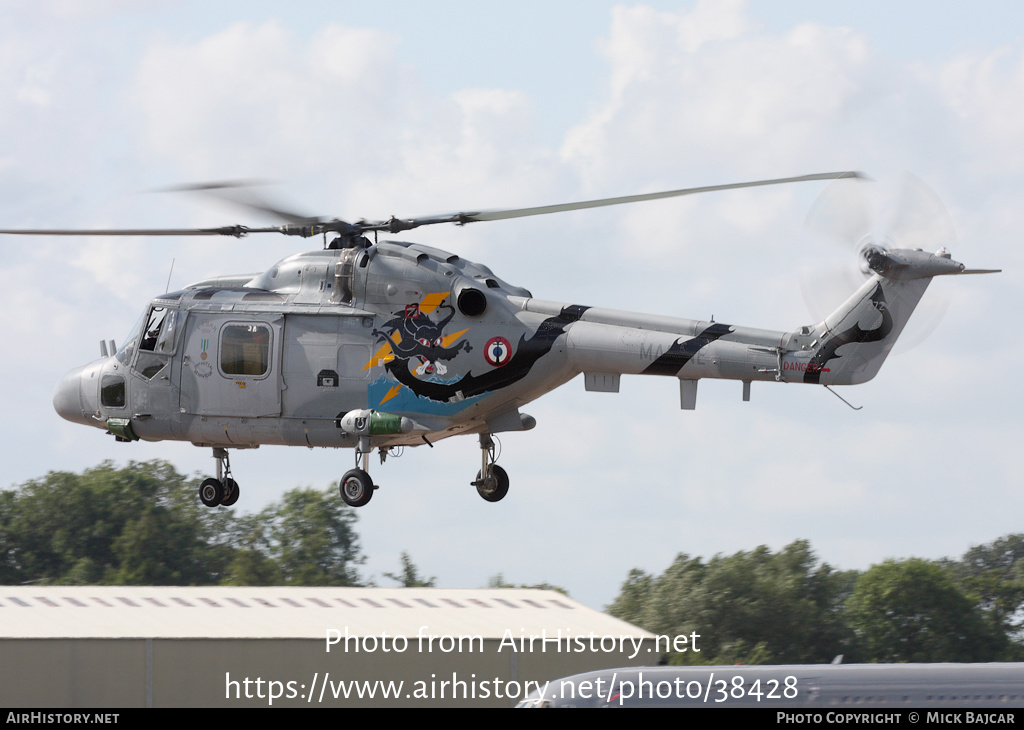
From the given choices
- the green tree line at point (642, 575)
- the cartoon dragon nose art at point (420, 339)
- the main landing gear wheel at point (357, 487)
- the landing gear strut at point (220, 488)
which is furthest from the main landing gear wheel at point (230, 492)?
the green tree line at point (642, 575)

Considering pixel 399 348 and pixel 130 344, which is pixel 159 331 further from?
pixel 399 348

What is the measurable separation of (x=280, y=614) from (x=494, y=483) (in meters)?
7.94

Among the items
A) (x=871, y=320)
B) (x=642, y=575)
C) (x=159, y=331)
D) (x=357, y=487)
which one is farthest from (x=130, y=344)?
(x=642, y=575)

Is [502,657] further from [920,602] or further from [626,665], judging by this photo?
[920,602]

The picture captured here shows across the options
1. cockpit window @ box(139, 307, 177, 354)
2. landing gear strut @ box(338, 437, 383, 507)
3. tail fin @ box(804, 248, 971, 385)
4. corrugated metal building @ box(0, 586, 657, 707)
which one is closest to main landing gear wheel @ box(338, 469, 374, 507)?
landing gear strut @ box(338, 437, 383, 507)

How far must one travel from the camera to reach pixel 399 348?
29453 millimetres

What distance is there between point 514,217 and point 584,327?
2.35 meters

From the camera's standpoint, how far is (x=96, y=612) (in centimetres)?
3541

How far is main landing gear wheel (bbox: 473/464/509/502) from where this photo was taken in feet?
101

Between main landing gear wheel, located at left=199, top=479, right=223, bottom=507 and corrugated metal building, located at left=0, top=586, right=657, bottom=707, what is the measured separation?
361 centimetres

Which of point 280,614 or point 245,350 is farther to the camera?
point 280,614

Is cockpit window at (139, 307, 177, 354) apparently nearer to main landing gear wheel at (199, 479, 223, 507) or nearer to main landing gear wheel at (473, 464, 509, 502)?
main landing gear wheel at (199, 479, 223, 507)

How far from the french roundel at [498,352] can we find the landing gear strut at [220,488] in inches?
250
